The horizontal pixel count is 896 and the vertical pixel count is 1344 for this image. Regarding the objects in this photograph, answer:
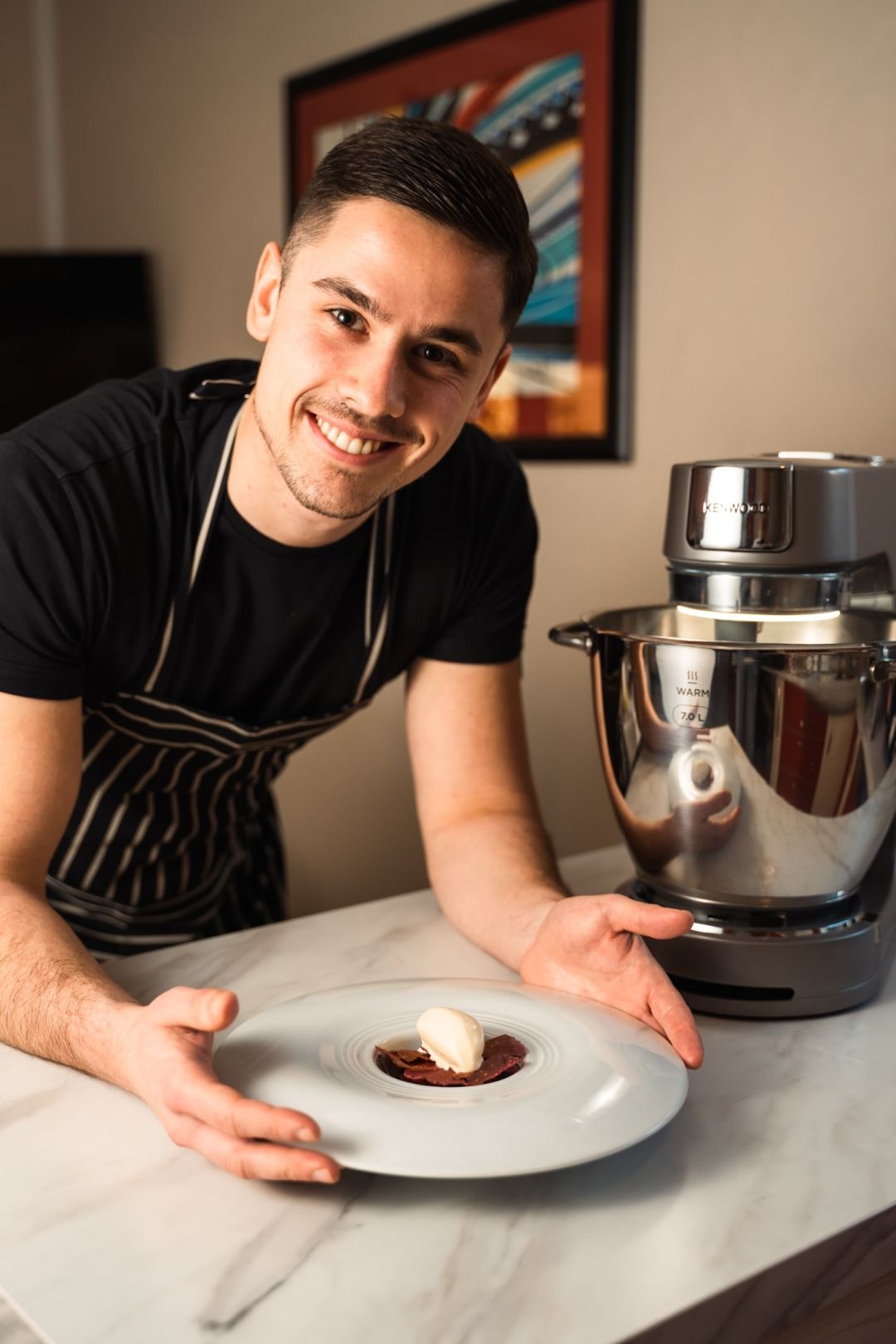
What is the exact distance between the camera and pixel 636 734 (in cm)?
104

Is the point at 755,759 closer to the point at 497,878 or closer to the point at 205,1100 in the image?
the point at 497,878

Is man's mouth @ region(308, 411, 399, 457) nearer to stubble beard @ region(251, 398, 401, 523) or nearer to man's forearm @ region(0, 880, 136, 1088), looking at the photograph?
stubble beard @ region(251, 398, 401, 523)

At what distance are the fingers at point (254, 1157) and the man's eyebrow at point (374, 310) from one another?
69 centimetres

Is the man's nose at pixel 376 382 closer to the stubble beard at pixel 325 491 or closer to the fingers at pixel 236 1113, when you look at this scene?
the stubble beard at pixel 325 491

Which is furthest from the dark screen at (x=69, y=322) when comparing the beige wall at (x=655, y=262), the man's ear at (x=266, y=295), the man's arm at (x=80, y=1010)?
the man's arm at (x=80, y=1010)

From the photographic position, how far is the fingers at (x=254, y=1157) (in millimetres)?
677

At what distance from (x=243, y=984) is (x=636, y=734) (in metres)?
0.38

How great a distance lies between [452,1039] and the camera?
82 cm

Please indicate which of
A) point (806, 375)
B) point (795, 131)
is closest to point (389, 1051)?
point (806, 375)

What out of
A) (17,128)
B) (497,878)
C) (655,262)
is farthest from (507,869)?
(17,128)

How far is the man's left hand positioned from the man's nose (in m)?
0.47

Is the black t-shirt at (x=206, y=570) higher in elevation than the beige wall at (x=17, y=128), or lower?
lower

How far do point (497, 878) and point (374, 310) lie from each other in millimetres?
526

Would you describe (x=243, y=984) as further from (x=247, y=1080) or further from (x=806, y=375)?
(x=806, y=375)
